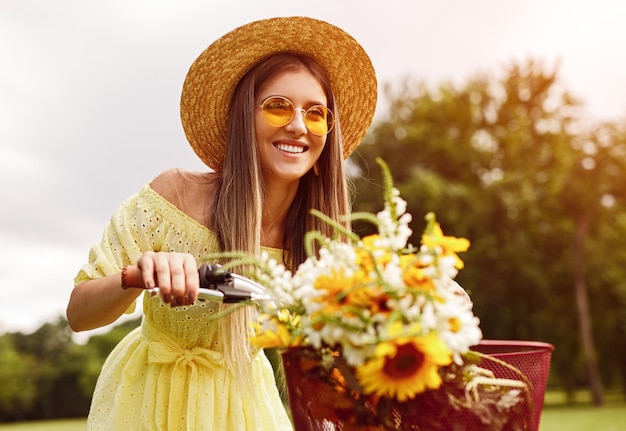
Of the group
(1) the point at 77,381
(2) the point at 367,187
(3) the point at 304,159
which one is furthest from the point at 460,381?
(1) the point at 77,381

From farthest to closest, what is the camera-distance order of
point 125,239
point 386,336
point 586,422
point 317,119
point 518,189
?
1. point 518,189
2. point 586,422
3. point 317,119
4. point 125,239
5. point 386,336

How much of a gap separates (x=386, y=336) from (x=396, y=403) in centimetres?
27

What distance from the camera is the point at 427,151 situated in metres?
28.2

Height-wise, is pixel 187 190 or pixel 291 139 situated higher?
pixel 291 139

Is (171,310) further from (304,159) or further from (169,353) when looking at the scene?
(304,159)

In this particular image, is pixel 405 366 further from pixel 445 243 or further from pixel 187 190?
pixel 187 190

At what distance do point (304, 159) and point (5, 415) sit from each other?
164ft

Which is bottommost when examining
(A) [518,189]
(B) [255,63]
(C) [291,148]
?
(C) [291,148]

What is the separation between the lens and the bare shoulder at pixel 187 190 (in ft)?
10.2

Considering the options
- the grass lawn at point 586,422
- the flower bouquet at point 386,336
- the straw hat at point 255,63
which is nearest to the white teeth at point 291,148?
the straw hat at point 255,63

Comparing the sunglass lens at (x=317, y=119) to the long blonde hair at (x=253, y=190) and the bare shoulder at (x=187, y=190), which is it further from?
the bare shoulder at (x=187, y=190)

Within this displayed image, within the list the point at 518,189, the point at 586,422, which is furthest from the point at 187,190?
the point at 518,189

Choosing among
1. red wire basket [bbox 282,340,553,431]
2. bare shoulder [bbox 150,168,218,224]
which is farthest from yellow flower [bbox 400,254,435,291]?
bare shoulder [bbox 150,168,218,224]

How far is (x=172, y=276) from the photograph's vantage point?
192 centimetres
